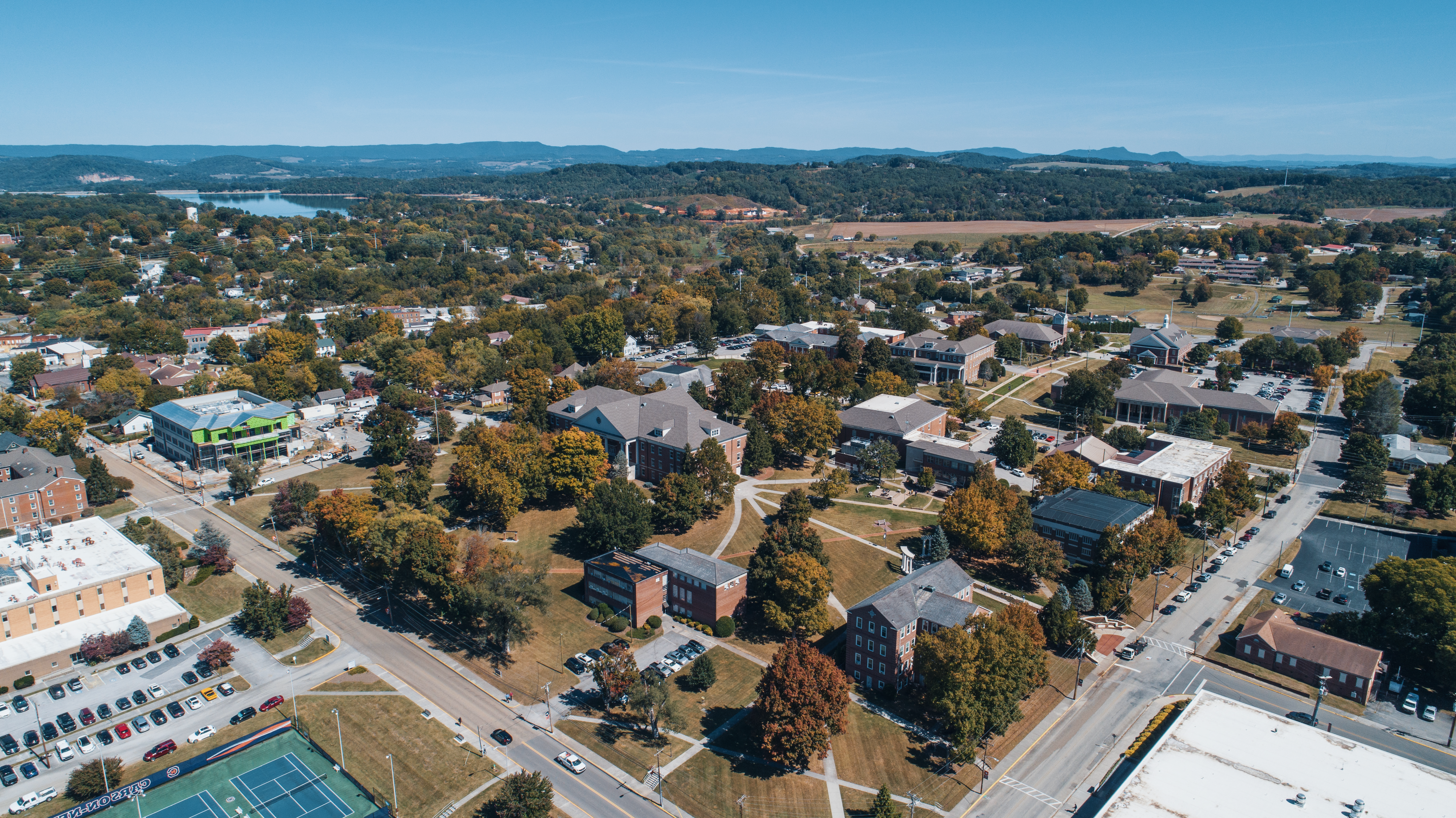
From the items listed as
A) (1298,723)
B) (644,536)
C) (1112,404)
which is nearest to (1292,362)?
(1112,404)

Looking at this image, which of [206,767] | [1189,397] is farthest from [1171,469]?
[206,767]

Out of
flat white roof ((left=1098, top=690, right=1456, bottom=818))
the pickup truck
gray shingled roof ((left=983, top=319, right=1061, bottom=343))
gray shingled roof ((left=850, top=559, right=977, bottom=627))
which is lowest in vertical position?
the pickup truck

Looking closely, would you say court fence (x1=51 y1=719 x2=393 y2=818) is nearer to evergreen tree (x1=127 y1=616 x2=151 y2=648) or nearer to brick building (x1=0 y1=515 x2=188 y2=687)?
evergreen tree (x1=127 y1=616 x2=151 y2=648)

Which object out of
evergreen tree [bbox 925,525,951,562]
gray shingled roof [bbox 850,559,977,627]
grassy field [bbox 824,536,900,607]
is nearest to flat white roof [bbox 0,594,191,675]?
grassy field [bbox 824,536,900,607]

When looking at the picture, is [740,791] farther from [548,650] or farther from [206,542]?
[206,542]

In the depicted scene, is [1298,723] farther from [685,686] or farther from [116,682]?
[116,682]

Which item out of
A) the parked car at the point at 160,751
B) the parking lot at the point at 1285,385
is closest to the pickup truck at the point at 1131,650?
the parked car at the point at 160,751
